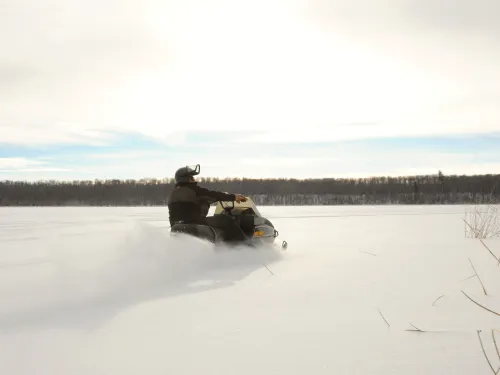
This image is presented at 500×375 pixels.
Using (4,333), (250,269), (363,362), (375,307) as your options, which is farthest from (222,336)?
(250,269)

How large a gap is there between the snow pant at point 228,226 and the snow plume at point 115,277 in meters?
0.23

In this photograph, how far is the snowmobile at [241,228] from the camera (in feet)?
21.6

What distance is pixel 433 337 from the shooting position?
2.98 metres

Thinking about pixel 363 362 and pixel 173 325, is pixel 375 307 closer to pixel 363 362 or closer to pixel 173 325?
pixel 363 362

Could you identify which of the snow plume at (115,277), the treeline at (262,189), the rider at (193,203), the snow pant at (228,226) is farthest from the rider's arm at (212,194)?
the treeline at (262,189)

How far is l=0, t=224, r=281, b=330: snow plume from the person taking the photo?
400 cm

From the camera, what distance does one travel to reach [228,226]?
6.94 meters

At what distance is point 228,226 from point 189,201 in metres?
0.67

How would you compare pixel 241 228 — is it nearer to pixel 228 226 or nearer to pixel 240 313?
pixel 228 226

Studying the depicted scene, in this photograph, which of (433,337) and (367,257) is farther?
(367,257)

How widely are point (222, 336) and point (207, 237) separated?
343 cm

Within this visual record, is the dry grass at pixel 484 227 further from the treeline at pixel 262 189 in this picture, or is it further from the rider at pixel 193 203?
the treeline at pixel 262 189

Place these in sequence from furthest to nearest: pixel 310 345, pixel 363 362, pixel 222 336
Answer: pixel 222 336 → pixel 310 345 → pixel 363 362

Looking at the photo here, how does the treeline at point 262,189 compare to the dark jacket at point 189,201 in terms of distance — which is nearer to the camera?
the dark jacket at point 189,201
